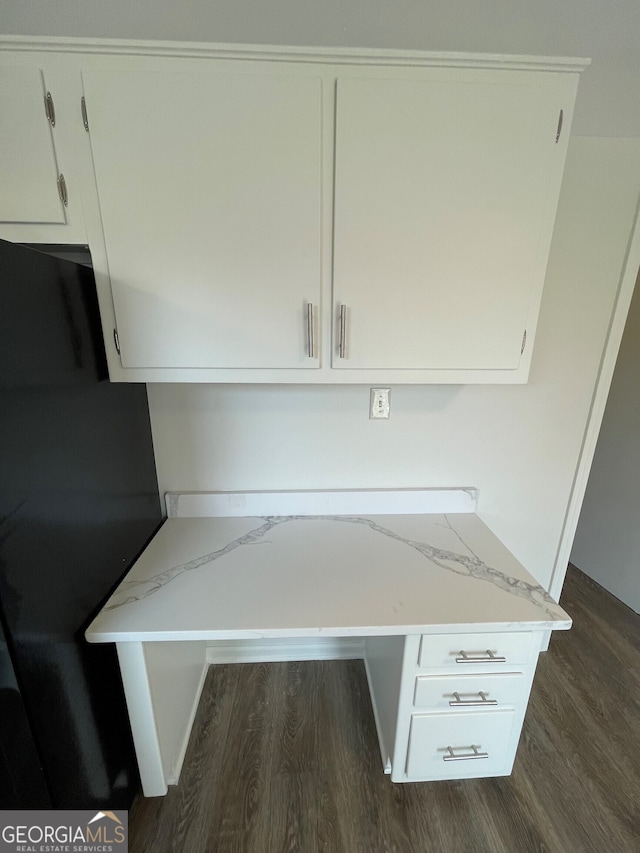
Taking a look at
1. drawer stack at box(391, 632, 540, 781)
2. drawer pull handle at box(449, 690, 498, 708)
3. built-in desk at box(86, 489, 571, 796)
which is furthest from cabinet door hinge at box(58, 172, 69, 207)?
drawer pull handle at box(449, 690, 498, 708)

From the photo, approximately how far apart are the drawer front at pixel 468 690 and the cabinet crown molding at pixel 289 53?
1.70m

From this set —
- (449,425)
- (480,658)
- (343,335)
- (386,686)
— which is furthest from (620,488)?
(343,335)

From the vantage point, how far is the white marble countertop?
101 centimetres

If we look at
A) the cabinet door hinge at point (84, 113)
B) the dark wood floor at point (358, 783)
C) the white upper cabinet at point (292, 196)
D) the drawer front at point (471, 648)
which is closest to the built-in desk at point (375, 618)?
the drawer front at point (471, 648)

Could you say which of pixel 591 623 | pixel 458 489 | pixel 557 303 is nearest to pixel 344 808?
pixel 458 489

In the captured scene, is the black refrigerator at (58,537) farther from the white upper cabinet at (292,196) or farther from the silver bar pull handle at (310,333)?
the silver bar pull handle at (310,333)

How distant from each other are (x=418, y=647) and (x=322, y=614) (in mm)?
311

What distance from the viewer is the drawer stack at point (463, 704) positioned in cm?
109

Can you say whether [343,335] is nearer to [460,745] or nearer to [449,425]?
[449,425]

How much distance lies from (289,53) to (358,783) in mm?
2249

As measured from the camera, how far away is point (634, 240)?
4.39 feet

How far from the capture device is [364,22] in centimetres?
111

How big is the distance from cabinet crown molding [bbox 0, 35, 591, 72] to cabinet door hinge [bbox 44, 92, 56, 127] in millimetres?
95

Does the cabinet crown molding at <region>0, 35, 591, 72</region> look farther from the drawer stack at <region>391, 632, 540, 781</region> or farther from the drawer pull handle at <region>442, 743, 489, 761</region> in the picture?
the drawer pull handle at <region>442, 743, 489, 761</region>
